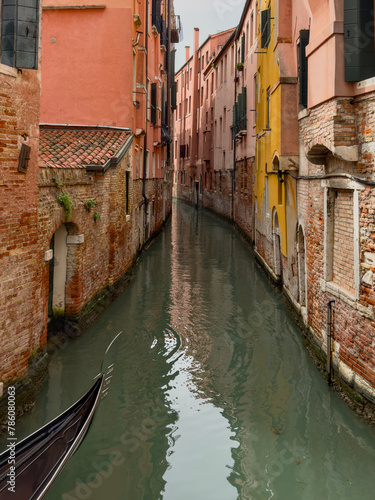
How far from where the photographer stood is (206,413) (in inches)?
256

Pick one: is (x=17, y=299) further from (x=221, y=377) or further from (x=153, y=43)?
(x=153, y=43)

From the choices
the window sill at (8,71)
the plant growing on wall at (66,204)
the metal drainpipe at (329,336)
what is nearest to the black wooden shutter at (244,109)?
the plant growing on wall at (66,204)

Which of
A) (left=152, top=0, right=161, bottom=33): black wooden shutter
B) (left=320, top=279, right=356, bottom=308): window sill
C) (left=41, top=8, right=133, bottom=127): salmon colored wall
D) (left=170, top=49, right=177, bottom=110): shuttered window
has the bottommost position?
(left=320, top=279, right=356, bottom=308): window sill

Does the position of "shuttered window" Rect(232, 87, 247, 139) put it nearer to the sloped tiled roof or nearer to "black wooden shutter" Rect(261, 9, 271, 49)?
"black wooden shutter" Rect(261, 9, 271, 49)

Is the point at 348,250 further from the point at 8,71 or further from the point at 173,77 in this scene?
the point at 173,77

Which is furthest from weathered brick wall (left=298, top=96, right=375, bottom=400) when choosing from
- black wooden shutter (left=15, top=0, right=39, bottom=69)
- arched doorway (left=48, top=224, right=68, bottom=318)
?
arched doorway (left=48, top=224, right=68, bottom=318)

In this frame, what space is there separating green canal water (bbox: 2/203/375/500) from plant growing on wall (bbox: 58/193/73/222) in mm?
2026

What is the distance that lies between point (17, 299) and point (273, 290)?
7.93 metres

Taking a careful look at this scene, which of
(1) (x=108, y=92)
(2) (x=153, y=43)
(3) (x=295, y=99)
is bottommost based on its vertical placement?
(3) (x=295, y=99)

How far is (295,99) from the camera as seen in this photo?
10.1m

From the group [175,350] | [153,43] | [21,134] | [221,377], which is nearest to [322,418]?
[221,377]

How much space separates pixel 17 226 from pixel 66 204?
2.60 m

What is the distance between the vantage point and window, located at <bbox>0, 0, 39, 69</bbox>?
553 centimetres

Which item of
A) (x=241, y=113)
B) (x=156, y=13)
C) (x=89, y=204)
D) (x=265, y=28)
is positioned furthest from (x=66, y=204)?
(x=241, y=113)
